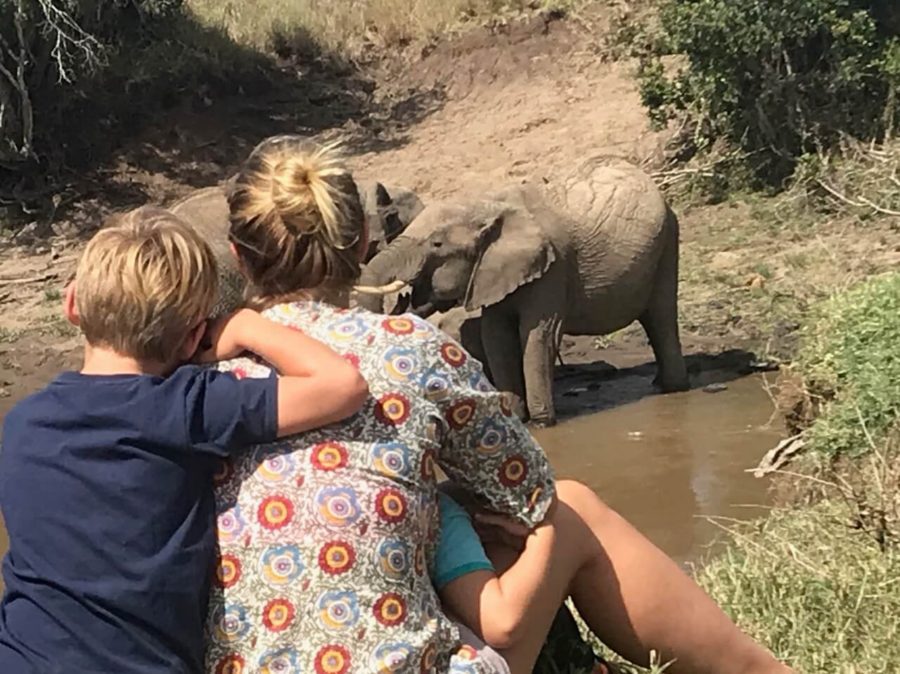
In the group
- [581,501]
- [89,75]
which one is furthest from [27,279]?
[581,501]

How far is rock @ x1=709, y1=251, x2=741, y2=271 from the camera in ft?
41.6

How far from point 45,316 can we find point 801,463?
857 centimetres

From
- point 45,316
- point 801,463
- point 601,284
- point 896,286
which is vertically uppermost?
point 896,286

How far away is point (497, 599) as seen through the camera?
115 inches

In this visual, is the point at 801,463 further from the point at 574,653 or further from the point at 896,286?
the point at 574,653

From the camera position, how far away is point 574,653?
3.36 m

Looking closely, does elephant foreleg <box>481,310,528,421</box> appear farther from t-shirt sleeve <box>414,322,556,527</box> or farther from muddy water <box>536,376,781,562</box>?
t-shirt sleeve <box>414,322,556,527</box>

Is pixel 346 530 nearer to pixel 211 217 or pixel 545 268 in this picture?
pixel 545 268

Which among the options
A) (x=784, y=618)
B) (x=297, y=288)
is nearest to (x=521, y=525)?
(x=297, y=288)

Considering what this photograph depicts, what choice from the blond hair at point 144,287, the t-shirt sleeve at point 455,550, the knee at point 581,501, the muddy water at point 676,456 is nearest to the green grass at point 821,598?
the knee at point 581,501

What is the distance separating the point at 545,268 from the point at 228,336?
7299mm

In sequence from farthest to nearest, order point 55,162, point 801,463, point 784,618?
point 55,162
point 801,463
point 784,618

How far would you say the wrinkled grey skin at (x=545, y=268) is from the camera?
9.91 m

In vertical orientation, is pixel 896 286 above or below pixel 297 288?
below
